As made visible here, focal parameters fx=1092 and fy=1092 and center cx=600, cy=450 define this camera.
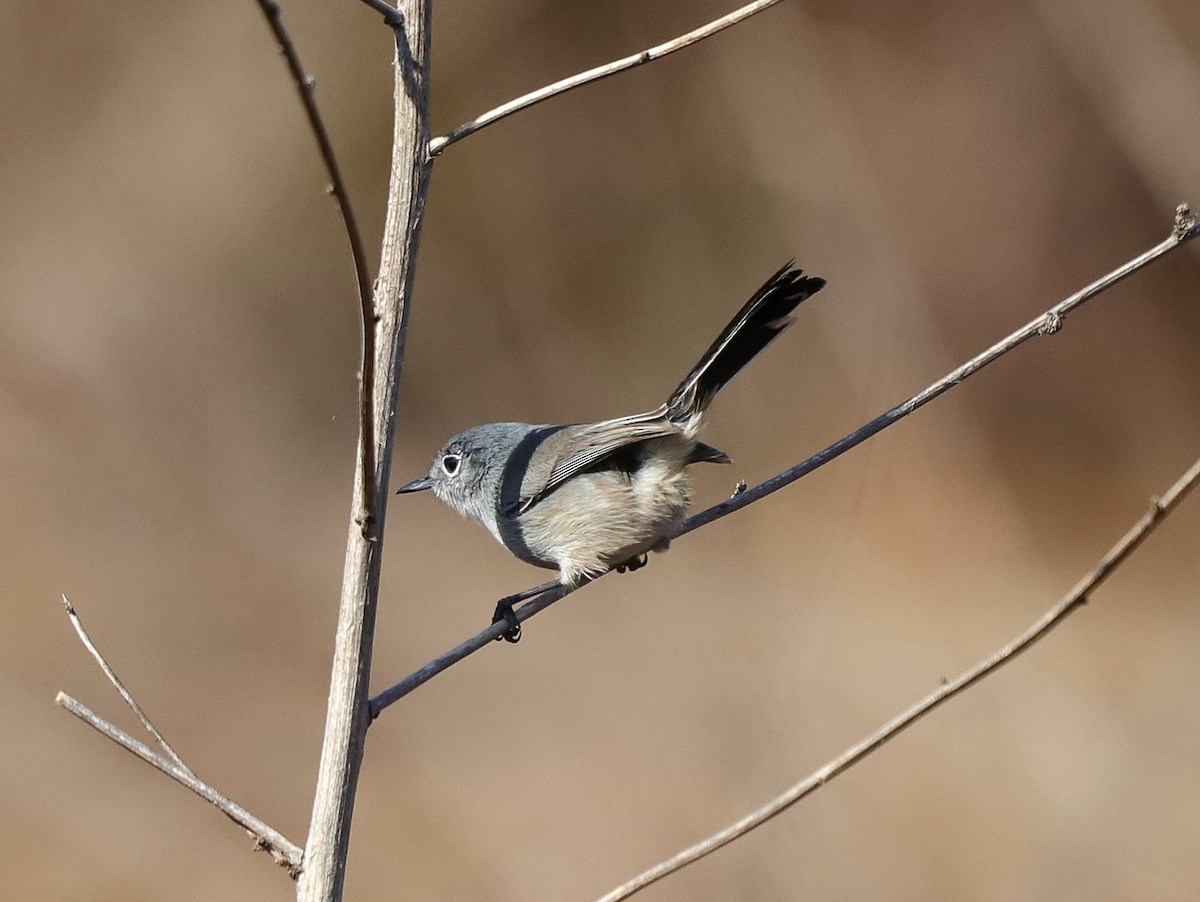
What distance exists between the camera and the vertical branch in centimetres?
166

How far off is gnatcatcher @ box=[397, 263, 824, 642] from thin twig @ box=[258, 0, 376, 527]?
1494mm

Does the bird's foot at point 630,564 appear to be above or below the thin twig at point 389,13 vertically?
below

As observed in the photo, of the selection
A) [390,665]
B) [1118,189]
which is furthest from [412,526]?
[1118,189]

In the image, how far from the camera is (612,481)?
3.38 meters

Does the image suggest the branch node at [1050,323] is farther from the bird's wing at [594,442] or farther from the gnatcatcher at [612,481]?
the bird's wing at [594,442]

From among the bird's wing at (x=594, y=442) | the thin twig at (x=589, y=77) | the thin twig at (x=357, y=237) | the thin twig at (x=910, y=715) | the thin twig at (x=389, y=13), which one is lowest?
the thin twig at (x=910, y=715)

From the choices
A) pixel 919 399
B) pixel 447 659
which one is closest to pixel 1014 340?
pixel 919 399

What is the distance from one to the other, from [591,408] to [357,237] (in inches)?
253

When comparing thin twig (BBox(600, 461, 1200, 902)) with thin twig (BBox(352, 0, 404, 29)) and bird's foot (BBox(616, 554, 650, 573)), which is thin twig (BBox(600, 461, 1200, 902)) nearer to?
thin twig (BBox(352, 0, 404, 29))

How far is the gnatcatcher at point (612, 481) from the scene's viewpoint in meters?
3.15

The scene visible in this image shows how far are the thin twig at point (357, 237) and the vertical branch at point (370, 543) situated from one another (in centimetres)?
4

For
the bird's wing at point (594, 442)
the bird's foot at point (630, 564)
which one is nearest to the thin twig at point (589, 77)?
the bird's wing at point (594, 442)

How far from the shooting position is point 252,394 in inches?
301

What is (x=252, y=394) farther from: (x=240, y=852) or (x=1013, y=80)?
(x=1013, y=80)
